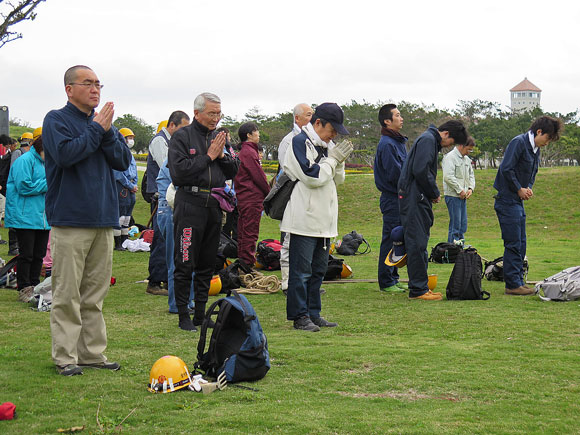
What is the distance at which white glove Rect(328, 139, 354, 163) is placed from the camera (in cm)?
667

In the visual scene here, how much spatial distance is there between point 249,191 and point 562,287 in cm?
Result: 477

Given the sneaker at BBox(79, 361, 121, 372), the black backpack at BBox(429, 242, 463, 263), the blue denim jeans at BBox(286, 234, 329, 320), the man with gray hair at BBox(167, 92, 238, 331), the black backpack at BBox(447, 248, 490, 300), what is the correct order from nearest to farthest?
the sneaker at BBox(79, 361, 121, 372), the man with gray hair at BBox(167, 92, 238, 331), the blue denim jeans at BBox(286, 234, 329, 320), the black backpack at BBox(447, 248, 490, 300), the black backpack at BBox(429, 242, 463, 263)

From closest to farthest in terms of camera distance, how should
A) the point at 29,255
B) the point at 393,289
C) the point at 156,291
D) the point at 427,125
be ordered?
the point at 29,255 < the point at 156,291 < the point at 393,289 < the point at 427,125

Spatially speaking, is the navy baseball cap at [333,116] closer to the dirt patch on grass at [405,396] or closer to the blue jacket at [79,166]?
the blue jacket at [79,166]

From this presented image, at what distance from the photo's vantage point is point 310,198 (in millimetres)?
6754

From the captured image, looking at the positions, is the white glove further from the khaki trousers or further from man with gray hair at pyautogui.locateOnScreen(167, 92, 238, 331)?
the khaki trousers

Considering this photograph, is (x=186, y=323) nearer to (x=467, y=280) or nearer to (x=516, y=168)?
(x=467, y=280)

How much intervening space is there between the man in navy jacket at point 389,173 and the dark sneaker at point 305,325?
2692 millimetres

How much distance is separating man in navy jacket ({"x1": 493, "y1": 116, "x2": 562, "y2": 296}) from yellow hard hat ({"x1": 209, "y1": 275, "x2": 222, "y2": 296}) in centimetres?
369

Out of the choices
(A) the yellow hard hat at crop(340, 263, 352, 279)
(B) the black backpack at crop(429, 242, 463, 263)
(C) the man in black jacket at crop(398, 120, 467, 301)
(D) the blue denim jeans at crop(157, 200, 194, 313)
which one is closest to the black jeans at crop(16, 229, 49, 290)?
(D) the blue denim jeans at crop(157, 200, 194, 313)

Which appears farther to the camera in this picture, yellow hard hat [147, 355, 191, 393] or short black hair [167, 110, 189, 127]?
short black hair [167, 110, 189, 127]

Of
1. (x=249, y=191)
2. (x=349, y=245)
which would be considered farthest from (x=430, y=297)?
(x=349, y=245)

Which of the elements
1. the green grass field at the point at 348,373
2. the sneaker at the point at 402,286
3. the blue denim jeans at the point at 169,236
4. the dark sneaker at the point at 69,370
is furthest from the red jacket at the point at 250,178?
the dark sneaker at the point at 69,370

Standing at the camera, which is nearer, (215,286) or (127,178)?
(215,286)
